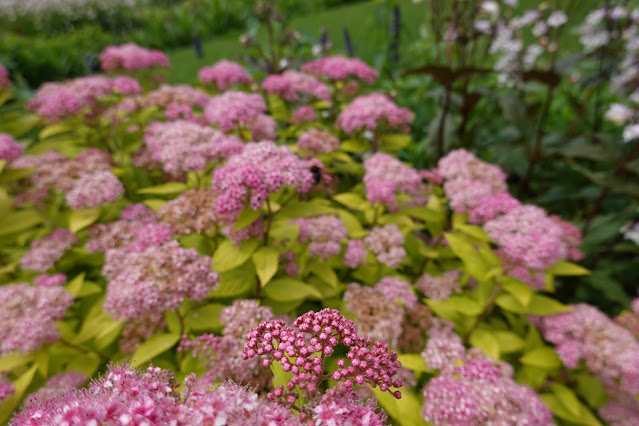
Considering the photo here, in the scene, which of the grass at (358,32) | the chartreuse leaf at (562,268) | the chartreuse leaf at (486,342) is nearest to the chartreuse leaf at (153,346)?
the chartreuse leaf at (486,342)

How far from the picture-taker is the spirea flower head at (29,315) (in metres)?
1.52

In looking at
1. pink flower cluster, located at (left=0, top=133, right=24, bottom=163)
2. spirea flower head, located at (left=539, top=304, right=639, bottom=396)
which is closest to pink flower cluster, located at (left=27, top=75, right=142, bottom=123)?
pink flower cluster, located at (left=0, top=133, right=24, bottom=163)

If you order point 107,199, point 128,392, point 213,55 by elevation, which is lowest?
point 213,55

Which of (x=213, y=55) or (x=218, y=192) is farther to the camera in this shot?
(x=213, y=55)

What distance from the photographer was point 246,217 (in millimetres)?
1667

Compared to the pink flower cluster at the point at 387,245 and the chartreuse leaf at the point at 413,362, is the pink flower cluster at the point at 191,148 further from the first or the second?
the chartreuse leaf at the point at 413,362

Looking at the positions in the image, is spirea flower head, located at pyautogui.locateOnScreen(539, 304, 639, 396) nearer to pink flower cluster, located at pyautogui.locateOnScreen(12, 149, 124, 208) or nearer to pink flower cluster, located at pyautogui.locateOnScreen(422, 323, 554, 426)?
pink flower cluster, located at pyautogui.locateOnScreen(422, 323, 554, 426)

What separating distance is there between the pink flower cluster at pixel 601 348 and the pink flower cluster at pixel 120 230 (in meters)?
2.29

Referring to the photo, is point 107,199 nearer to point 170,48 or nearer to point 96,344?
point 96,344

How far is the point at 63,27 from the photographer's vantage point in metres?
14.1

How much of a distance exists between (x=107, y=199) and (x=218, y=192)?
63cm

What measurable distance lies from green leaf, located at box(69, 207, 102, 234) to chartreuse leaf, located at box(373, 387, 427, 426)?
1.69 meters

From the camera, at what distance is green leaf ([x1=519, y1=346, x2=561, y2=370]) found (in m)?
1.90

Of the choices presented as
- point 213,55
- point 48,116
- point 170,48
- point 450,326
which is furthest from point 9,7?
point 450,326
